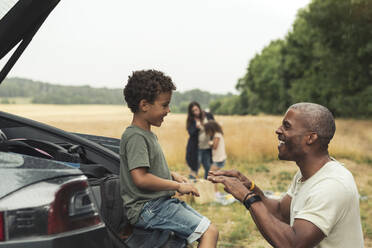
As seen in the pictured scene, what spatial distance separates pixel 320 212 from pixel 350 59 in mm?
25613

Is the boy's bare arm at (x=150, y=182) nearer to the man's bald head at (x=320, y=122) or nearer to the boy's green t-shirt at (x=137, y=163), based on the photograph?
the boy's green t-shirt at (x=137, y=163)

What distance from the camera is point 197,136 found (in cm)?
860

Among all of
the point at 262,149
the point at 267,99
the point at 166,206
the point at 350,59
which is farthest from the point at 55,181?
the point at 267,99

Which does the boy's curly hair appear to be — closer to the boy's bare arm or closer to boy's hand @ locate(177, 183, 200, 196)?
the boy's bare arm

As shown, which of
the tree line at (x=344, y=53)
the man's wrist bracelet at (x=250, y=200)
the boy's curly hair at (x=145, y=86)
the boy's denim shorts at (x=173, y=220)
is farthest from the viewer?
the tree line at (x=344, y=53)

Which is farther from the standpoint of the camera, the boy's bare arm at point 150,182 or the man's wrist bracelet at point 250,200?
the boy's bare arm at point 150,182

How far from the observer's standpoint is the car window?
2.14 meters

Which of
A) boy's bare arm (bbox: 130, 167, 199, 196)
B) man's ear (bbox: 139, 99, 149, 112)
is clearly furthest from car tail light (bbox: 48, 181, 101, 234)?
man's ear (bbox: 139, 99, 149, 112)

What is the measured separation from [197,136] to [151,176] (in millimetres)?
6125

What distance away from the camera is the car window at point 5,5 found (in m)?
2.14

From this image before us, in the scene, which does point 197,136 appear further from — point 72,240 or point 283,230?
point 72,240

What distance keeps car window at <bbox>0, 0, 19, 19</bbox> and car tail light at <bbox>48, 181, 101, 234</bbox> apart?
93 centimetres

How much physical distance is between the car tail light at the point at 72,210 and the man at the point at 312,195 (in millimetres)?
754

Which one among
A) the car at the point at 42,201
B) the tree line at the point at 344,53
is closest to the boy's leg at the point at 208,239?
the car at the point at 42,201
